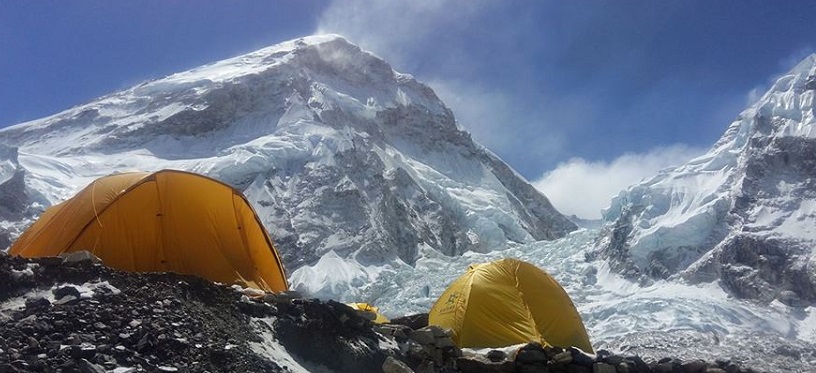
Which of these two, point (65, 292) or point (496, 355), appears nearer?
point (65, 292)

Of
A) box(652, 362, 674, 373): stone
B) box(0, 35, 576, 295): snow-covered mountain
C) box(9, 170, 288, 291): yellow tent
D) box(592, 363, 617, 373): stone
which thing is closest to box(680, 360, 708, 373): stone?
box(652, 362, 674, 373): stone

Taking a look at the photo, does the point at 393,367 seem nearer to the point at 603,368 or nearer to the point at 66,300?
the point at 603,368

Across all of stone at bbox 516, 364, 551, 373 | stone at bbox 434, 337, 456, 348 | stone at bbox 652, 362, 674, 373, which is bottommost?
stone at bbox 516, 364, 551, 373

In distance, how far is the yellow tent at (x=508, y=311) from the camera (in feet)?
49.6

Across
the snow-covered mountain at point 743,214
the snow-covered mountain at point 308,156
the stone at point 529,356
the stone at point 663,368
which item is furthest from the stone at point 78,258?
the snow-covered mountain at point 743,214

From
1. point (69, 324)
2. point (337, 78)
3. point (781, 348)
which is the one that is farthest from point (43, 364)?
point (337, 78)

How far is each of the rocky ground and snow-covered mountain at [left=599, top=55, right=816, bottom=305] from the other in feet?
218

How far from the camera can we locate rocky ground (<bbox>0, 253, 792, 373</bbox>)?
24.3ft

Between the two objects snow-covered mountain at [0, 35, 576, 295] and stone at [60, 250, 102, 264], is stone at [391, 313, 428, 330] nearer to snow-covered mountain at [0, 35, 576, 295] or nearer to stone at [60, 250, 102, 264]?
stone at [60, 250, 102, 264]

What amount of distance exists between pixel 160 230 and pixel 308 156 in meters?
79.7

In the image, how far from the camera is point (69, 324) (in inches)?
301

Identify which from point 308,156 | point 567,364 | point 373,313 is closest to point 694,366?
point 567,364

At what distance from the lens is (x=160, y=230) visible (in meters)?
12.9

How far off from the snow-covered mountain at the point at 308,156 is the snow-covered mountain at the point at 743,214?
16.4 metres
